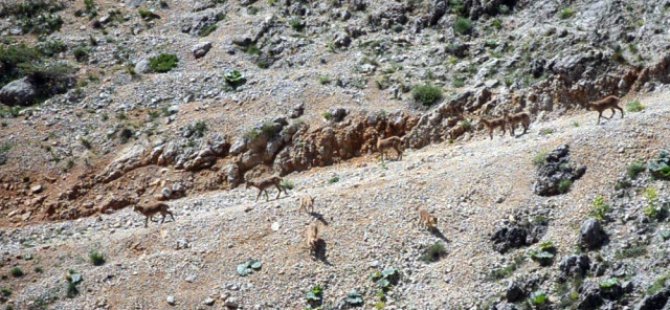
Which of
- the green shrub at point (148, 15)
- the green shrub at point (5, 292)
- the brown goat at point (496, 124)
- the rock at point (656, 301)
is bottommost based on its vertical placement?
the green shrub at point (5, 292)

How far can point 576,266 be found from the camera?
96.4 feet

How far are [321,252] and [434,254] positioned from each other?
3544 millimetres

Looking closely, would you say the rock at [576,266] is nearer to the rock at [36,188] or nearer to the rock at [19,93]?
the rock at [36,188]

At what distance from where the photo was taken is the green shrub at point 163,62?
4738cm

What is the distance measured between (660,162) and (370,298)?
9.15 m

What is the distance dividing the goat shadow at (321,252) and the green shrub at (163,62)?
52.9 ft

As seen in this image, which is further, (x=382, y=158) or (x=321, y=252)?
(x=382, y=158)

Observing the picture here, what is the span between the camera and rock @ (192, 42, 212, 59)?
157ft

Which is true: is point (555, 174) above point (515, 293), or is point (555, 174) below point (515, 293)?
above

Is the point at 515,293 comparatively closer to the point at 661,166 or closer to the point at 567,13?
the point at 661,166

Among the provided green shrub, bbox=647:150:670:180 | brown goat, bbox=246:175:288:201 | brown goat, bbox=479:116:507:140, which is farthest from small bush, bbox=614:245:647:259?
brown goat, bbox=246:175:288:201

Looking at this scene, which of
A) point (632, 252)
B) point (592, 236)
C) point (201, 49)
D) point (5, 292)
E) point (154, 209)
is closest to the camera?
point (632, 252)

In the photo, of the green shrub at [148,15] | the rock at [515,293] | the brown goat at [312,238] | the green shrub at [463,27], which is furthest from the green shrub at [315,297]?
the green shrub at [148,15]

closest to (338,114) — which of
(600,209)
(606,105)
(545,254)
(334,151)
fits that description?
(334,151)
